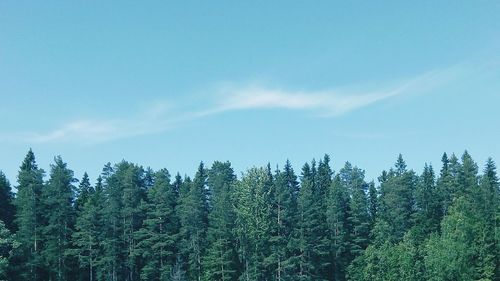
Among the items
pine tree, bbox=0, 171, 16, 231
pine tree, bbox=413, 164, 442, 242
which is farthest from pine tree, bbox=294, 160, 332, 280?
pine tree, bbox=0, 171, 16, 231

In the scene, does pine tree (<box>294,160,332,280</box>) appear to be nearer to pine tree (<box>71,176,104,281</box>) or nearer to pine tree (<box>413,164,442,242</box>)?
pine tree (<box>413,164,442,242</box>)

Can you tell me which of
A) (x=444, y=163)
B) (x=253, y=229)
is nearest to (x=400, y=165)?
(x=444, y=163)

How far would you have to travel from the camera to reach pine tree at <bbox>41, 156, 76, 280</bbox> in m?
89.7

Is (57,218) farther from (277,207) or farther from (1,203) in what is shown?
(277,207)

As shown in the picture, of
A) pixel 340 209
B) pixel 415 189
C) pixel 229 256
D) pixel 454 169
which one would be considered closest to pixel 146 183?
pixel 229 256

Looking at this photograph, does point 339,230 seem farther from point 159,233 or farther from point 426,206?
point 159,233

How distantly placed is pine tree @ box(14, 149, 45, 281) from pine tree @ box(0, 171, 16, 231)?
1247 mm

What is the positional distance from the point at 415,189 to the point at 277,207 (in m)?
35.4

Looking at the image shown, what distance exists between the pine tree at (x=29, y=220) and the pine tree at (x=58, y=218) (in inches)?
49.2

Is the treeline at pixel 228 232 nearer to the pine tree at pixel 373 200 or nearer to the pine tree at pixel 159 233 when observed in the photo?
the pine tree at pixel 159 233

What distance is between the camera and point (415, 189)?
4857 inches

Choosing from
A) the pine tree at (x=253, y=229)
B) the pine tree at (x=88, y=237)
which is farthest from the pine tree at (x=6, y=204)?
the pine tree at (x=253, y=229)

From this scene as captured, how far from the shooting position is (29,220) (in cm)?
8912

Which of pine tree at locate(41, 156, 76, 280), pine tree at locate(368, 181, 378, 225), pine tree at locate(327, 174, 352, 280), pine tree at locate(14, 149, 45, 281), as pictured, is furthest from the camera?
pine tree at locate(368, 181, 378, 225)
